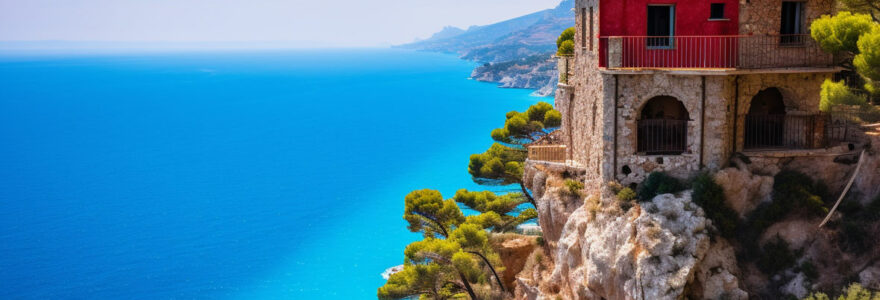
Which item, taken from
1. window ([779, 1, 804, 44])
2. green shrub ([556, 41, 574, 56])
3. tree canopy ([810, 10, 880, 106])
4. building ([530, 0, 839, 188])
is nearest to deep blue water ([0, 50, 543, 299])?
green shrub ([556, 41, 574, 56])

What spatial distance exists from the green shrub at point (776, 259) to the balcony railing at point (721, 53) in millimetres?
4703

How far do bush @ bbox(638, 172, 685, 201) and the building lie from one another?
364 mm

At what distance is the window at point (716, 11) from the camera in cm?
2011

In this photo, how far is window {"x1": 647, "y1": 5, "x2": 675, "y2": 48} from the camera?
2044 centimetres

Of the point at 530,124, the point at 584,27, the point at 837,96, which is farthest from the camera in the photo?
the point at 530,124

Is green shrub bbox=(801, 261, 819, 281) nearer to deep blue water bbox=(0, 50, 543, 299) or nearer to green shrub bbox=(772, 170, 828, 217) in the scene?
green shrub bbox=(772, 170, 828, 217)

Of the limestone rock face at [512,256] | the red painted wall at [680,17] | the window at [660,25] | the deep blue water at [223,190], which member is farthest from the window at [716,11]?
the deep blue water at [223,190]

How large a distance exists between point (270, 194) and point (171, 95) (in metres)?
119

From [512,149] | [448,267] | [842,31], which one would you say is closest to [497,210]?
[512,149]

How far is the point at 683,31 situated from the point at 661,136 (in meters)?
3.09

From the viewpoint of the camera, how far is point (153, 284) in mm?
50219

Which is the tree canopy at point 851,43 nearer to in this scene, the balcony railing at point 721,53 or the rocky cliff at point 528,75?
the balcony railing at point 721,53

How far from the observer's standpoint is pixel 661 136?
21.6m

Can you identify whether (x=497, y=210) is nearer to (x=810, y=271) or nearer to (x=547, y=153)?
(x=547, y=153)
